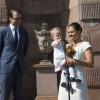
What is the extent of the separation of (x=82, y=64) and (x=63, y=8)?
450cm

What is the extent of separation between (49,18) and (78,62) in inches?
186

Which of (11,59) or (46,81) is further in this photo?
(46,81)

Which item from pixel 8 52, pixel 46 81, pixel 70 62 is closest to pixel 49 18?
pixel 46 81

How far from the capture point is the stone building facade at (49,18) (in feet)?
27.9

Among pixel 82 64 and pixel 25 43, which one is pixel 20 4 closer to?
pixel 25 43

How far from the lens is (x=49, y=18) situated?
9.92 metres

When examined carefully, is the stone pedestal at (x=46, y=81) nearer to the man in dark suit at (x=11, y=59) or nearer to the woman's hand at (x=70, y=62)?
the man in dark suit at (x=11, y=59)

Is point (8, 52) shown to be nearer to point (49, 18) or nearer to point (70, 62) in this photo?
point (70, 62)

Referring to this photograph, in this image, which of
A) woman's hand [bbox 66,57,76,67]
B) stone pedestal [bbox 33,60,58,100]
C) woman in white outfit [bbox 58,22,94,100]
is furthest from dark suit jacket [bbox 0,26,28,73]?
stone pedestal [bbox 33,60,58,100]

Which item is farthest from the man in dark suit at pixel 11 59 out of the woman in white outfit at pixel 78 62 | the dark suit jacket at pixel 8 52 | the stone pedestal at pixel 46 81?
the stone pedestal at pixel 46 81

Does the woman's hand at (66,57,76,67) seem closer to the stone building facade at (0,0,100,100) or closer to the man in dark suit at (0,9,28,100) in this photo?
the man in dark suit at (0,9,28,100)

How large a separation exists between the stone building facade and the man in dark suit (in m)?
1.63

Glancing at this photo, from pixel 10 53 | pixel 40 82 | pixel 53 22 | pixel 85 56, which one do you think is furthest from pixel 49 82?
pixel 85 56

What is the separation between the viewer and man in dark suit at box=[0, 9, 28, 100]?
6895mm
